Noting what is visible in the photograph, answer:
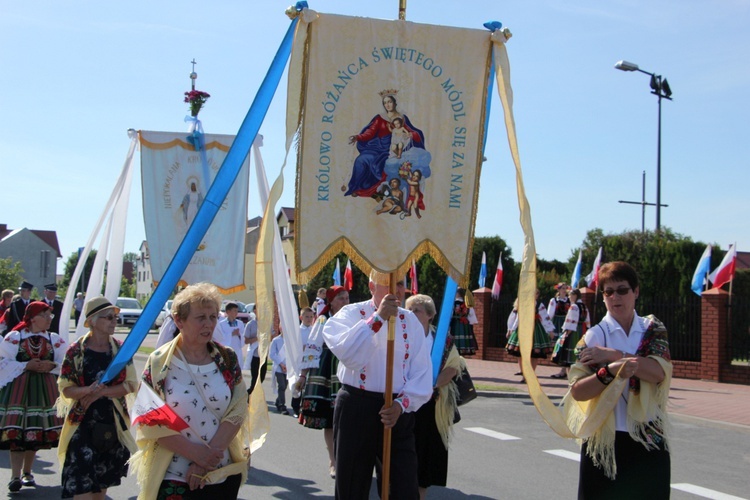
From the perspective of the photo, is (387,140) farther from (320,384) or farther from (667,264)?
(667,264)

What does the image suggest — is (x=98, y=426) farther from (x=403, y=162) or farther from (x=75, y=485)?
(x=403, y=162)

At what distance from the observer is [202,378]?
13.3 feet

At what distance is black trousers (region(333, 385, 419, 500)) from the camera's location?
184 inches

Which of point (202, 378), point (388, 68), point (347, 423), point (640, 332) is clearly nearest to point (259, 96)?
point (388, 68)

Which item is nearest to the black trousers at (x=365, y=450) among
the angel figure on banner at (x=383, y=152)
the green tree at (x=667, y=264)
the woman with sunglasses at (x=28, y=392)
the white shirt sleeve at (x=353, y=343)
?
the white shirt sleeve at (x=353, y=343)

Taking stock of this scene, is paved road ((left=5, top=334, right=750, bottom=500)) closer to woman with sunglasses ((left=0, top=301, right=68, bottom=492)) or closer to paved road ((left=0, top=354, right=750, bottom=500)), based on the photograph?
paved road ((left=0, top=354, right=750, bottom=500))

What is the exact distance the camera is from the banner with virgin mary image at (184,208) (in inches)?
340

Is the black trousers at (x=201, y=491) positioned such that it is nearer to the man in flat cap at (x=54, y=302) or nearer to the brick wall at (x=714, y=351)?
the man in flat cap at (x=54, y=302)

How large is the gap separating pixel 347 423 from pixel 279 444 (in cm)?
495

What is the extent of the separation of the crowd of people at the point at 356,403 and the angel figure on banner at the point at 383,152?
0.57m

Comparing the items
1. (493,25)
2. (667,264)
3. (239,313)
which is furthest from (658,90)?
(493,25)

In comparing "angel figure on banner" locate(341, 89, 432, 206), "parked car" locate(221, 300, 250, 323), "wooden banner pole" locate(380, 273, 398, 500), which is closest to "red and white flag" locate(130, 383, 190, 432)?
"wooden banner pole" locate(380, 273, 398, 500)

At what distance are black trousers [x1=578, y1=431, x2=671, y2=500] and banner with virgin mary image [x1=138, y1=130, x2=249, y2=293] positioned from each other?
5.30 meters

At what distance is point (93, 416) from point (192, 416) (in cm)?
197
